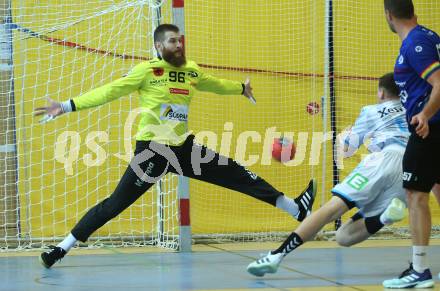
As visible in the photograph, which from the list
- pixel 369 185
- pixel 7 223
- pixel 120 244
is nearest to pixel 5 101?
pixel 7 223

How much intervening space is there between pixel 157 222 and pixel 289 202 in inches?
91.5

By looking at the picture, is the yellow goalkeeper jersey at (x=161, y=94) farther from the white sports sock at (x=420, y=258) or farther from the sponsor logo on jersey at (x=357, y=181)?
the white sports sock at (x=420, y=258)

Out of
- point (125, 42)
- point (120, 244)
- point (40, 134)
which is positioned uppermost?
point (125, 42)

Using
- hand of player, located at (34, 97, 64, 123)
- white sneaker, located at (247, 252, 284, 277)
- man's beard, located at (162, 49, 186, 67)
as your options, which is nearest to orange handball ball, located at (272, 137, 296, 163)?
man's beard, located at (162, 49, 186, 67)

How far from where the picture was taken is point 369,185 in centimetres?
557

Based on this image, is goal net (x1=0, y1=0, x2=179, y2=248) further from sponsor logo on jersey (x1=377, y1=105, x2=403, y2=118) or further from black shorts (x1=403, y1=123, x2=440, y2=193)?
black shorts (x1=403, y1=123, x2=440, y2=193)

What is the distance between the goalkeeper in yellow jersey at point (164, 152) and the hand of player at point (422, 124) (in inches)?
82.6

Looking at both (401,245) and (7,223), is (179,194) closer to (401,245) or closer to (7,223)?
(7,223)

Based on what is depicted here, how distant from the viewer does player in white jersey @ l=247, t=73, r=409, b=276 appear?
17.5 ft

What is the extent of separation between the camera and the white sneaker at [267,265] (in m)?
5.28

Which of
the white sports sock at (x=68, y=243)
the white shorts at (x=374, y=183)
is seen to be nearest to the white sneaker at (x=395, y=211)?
the white shorts at (x=374, y=183)

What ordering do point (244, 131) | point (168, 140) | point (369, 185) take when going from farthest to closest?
point (244, 131)
point (168, 140)
point (369, 185)

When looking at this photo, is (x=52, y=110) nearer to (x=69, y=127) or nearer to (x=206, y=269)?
(x=206, y=269)

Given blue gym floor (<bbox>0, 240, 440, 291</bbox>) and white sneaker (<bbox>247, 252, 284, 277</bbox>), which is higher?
white sneaker (<bbox>247, 252, 284, 277</bbox>)
